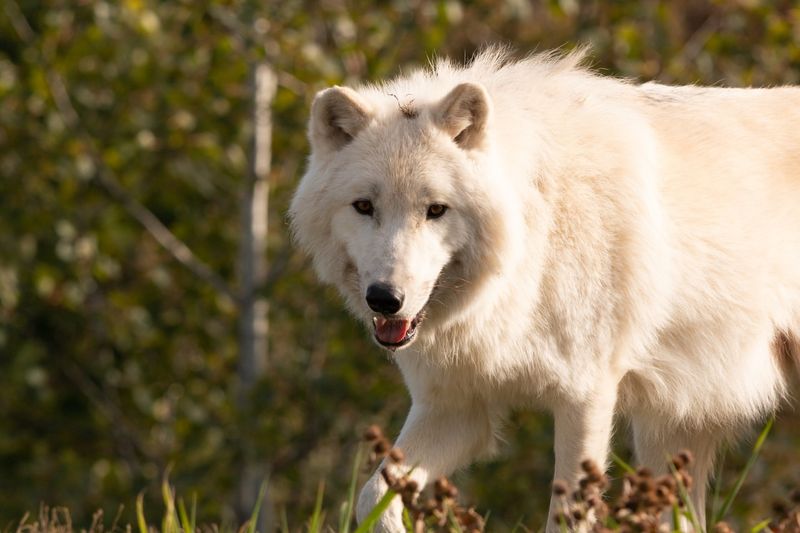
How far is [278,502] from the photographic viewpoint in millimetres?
10477

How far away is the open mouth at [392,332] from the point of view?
4.11m

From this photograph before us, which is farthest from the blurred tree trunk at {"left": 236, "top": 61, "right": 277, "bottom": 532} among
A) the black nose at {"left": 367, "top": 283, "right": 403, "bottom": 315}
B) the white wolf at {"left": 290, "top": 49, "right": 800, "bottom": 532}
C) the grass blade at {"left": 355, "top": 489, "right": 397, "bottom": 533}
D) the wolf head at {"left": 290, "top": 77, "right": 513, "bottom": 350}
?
the grass blade at {"left": 355, "top": 489, "right": 397, "bottom": 533}

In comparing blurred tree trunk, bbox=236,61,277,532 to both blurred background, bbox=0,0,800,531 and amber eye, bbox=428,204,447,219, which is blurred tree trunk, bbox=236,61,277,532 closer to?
blurred background, bbox=0,0,800,531

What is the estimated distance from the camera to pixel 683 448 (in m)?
5.24

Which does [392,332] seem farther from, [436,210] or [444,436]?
[444,436]

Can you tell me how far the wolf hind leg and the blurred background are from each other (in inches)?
122

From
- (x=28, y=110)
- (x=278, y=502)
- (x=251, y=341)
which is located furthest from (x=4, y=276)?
(x=278, y=502)

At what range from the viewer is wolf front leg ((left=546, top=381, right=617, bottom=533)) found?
435cm

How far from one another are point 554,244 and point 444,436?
29.5 inches

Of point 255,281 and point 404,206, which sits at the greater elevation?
point 404,206

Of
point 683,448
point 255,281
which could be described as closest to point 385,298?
point 683,448

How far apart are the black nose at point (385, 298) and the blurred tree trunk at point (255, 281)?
4931 millimetres

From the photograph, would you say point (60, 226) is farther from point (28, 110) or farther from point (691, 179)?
point (691, 179)

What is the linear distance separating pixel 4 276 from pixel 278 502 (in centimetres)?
316
